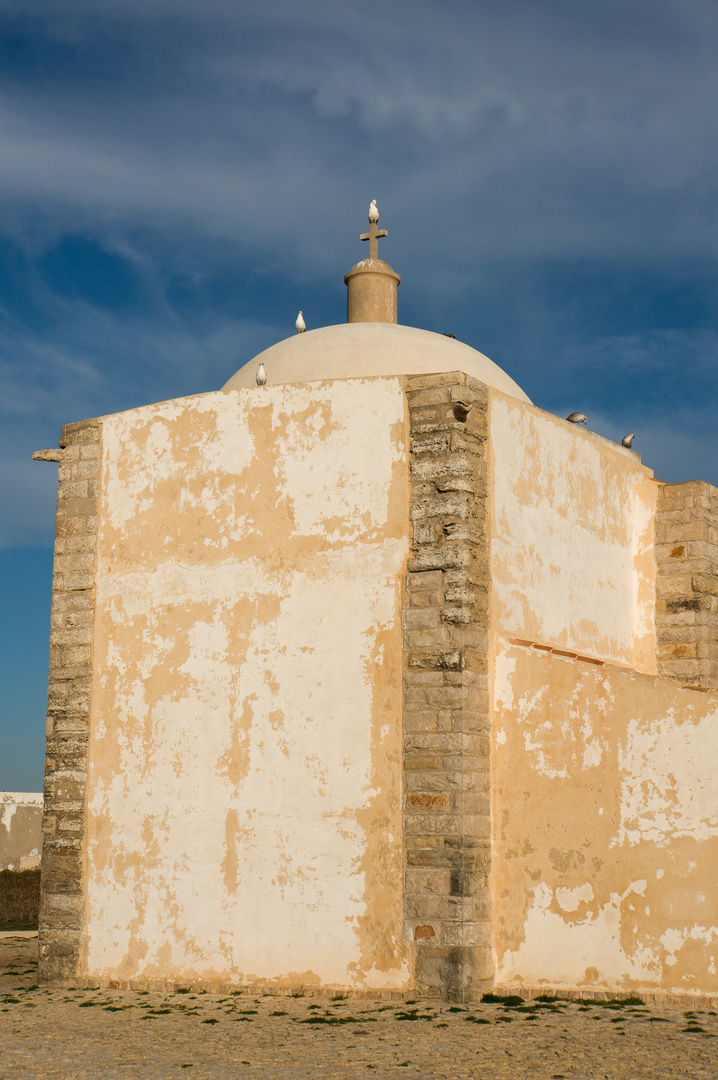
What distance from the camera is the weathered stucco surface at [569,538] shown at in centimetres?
970

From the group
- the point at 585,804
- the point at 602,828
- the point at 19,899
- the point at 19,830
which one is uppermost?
the point at 585,804

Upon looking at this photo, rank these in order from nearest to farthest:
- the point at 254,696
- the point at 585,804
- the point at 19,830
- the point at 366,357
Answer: the point at 585,804, the point at 254,696, the point at 366,357, the point at 19,830

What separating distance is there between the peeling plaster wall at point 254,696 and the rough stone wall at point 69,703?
157mm

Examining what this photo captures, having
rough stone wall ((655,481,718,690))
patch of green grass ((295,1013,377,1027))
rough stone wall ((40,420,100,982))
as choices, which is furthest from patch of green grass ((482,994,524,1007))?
rough stone wall ((655,481,718,690))

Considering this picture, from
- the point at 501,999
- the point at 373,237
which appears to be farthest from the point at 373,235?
the point at 501,999

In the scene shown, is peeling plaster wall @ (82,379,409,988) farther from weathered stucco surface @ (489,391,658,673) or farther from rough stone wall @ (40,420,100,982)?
weathered stucco surface @ (489,391,658,673)

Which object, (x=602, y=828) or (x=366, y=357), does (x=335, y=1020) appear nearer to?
(x=602, y=828)

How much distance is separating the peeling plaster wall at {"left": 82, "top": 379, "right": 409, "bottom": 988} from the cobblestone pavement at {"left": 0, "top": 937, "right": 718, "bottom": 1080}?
1.91 feet

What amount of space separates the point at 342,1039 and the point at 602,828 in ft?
9.16

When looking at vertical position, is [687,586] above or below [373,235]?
below

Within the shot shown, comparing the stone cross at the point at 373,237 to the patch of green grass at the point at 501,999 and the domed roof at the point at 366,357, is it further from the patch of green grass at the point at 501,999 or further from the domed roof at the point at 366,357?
the patch of green grass at the point at 501,999

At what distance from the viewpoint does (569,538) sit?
1055 cm

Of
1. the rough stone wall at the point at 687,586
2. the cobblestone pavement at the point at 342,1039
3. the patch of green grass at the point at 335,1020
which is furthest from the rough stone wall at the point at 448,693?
the rough stone wall at the point at 687,586

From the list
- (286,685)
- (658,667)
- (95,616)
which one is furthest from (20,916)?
Answer: (658,667)
